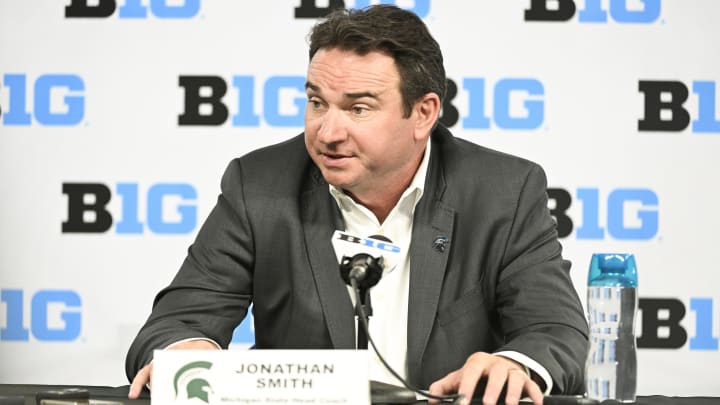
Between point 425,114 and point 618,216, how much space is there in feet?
5.05

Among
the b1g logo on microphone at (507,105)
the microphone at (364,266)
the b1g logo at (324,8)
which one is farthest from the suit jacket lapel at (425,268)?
the b1g logo at (324,8)

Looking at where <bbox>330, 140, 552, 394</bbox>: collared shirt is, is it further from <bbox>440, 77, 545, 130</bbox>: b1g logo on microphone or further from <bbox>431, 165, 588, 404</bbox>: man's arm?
<bbox>440, 77, 545, 130</bbox>: b1g logo on microphone

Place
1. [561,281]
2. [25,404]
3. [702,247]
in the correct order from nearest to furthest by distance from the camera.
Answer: [25,404] → [561,281] → [702,247]

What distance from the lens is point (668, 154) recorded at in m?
3.95

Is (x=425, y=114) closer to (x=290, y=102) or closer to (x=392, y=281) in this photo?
(x=392, y=281)

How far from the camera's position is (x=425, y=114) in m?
2.70

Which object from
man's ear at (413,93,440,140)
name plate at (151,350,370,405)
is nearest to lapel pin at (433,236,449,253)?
man's ear at (413,93,440,140)

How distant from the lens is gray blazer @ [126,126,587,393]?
2504 millimetres

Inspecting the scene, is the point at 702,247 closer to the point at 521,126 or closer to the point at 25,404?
the point at 521,126

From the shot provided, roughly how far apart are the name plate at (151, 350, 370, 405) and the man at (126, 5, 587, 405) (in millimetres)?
704

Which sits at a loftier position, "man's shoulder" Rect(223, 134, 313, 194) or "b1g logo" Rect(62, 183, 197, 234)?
"man's shoulder" Rect(223, 134, 313, 194)

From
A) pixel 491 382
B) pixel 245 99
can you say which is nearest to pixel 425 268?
pixel 491 382

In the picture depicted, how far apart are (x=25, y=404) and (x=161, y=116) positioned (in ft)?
7.79

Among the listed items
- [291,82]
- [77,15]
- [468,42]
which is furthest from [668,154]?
[77,15]
